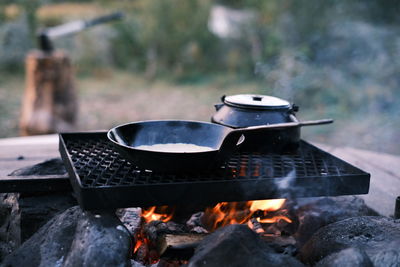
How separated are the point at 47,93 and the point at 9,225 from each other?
4197mm

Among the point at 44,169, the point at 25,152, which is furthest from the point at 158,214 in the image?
the point at 25,152

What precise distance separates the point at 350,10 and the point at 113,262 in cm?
711

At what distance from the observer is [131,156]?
1.71 m

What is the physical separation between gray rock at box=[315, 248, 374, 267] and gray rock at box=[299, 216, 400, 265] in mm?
102

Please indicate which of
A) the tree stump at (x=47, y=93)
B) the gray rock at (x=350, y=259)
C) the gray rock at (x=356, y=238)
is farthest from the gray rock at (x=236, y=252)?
the tree stump at (x=47, y=93)

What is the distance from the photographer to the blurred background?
6.77 m

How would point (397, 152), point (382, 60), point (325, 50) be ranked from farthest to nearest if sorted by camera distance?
point (325, 50)
point (382, 60)
point (397, 152)

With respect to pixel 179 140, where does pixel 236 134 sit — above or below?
above

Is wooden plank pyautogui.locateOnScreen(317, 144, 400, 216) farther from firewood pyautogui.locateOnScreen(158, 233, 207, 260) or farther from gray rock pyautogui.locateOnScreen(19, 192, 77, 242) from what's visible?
gray rock pyautogui.locateOnScreen(19, 192, 77, 242)

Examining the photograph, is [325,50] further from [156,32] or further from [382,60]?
[156,32]

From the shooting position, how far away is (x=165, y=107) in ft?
25.4

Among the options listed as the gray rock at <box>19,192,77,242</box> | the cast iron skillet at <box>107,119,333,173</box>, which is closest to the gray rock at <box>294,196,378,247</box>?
the cast iron skillet at <box>107,119,333,173</box>

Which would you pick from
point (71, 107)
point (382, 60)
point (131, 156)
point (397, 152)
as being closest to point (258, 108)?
point (131, 156)

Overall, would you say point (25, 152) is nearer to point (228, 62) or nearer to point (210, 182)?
point (210, 182)
